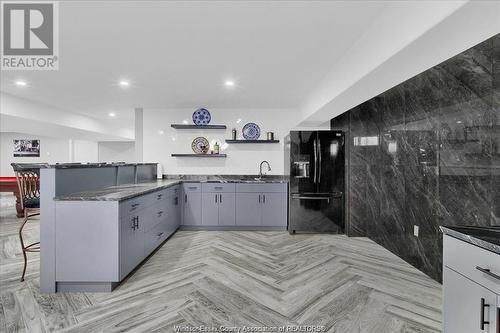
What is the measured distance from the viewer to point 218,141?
531 centimetres

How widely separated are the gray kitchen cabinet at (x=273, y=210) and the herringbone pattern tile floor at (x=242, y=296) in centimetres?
112

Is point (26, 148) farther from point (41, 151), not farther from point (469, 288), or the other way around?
point (469, 288)

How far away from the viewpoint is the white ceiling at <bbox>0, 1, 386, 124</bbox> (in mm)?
2063

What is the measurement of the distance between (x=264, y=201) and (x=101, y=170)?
270cm

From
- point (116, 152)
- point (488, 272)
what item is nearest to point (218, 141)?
point (488, 272)

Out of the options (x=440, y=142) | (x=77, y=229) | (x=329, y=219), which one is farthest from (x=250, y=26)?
(x=329, y=219)

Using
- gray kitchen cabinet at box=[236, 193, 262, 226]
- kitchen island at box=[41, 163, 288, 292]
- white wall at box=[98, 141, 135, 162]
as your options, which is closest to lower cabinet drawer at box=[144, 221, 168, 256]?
kitchen island at box=[41, 163, 288, 292]

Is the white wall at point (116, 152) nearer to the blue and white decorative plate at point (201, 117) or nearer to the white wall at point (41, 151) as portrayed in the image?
the white wall at point (41, 151)

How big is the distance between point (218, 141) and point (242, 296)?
3.52 metres

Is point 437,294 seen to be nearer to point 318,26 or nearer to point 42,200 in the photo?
point 318,26

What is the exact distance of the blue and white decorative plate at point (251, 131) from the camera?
17.4ft

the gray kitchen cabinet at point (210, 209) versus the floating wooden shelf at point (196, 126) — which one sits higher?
the floating wooden shelf at point (196, 126)

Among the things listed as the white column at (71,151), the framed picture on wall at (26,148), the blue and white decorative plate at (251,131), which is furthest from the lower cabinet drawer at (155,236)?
the framed picture on wall at (26,148)

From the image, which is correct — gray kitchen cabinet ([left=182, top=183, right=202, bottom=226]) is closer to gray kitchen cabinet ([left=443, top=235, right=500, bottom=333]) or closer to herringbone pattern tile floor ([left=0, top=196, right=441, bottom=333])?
herringbone pattern tile floor ([left=0, top=196, right=441, bottom=333])
